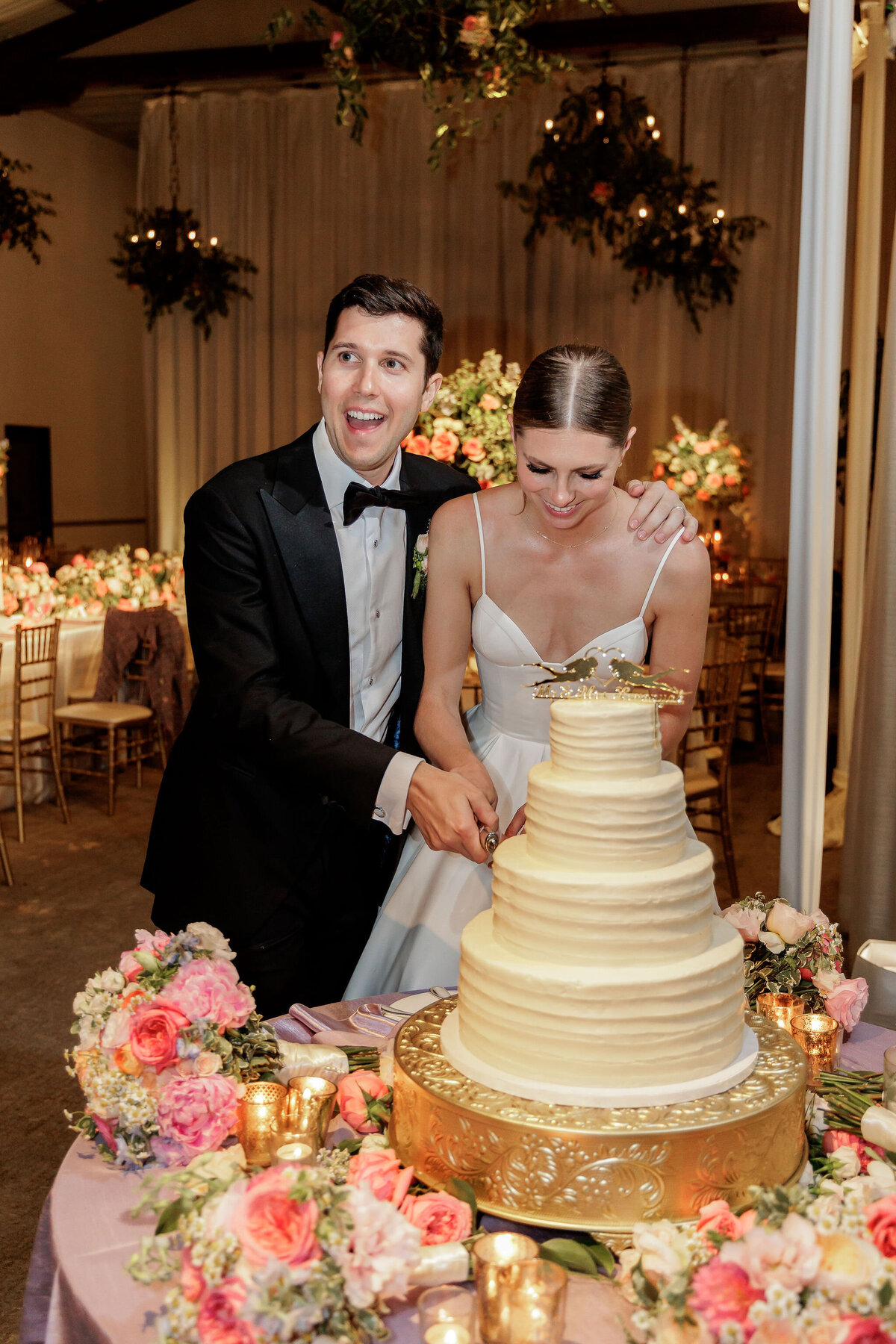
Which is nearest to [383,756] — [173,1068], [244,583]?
[244,583]

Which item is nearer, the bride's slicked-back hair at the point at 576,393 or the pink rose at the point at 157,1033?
the pink rose at the point at 157,1033

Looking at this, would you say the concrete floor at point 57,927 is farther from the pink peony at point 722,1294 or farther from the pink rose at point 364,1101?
the pink peony at point 722,1294

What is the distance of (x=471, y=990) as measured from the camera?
1320mm

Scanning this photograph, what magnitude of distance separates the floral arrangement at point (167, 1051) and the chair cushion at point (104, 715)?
5.22m

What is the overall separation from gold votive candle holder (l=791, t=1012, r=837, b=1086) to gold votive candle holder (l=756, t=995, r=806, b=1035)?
0.03 metres

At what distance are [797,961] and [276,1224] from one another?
0.98 m

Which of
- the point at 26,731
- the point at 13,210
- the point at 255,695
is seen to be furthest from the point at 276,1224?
the point at 13,210

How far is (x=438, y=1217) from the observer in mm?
1217

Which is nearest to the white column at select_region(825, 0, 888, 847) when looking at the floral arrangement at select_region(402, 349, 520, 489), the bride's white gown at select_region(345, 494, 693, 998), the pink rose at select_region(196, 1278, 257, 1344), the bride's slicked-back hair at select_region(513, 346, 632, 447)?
the floral arrangement at select_region(402, 349, 520, 489)

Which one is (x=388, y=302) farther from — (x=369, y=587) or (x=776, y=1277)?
(x=776, y=1277)

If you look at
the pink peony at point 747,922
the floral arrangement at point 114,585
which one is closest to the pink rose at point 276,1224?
the pink peony at point 747,922

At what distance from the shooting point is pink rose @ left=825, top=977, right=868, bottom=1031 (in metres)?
1.73

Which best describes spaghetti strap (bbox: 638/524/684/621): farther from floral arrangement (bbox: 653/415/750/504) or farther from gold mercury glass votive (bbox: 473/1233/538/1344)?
floral arrangement (bbox: 653/415/750/504)

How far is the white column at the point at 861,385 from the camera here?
5.67 meters
